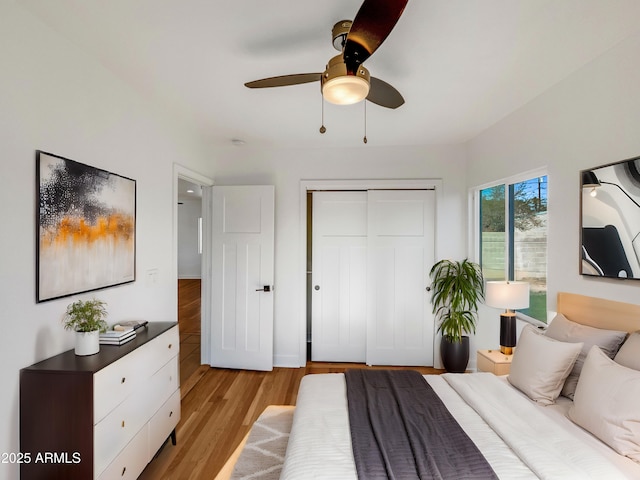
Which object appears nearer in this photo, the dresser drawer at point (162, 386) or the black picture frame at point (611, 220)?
the black picture frame at point (611, 220)

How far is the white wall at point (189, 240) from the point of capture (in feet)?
29.1

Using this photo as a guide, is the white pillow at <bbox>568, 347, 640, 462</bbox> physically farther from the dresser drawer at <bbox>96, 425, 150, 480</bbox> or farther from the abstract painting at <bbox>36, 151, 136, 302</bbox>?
the abstract painting at <bbox>36, 151, 136, 302</bbox>

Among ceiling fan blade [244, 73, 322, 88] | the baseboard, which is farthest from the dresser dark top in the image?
the baseboard

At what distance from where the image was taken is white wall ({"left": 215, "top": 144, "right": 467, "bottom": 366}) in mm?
3672

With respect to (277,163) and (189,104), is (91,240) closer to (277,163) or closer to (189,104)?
(189,104)

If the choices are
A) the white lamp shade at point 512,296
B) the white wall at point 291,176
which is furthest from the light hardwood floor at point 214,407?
the white lamp shade at point 512,296

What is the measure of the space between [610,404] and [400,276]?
7.70 feet

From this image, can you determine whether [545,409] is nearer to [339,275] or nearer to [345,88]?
[345,88]

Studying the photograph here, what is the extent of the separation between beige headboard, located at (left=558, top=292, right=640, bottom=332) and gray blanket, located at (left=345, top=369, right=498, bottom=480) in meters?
1.06

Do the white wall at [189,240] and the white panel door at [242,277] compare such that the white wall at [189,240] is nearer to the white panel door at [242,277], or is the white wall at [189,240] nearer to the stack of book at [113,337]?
the white panel door at [242,277]

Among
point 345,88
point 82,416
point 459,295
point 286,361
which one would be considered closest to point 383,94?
point 345,88

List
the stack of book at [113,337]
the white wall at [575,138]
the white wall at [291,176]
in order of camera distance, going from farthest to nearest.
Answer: the white wall at [291,176]
the stack of book at [113,337]
the white wall at [575,138]

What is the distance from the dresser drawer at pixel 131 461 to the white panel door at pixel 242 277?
1683 millimetres

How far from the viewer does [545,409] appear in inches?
65.7
